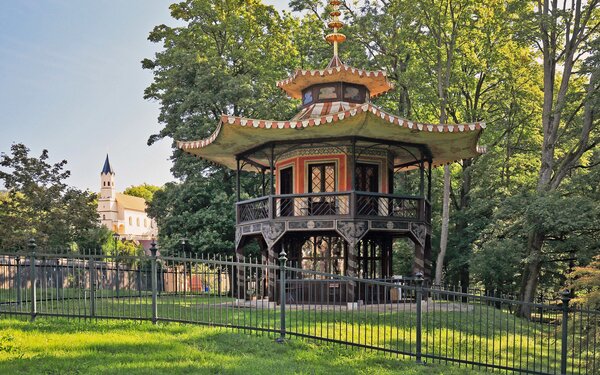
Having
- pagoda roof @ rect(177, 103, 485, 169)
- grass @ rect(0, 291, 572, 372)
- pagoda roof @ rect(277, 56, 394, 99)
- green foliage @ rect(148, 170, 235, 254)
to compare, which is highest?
pagoda roof @ rect(277, 56, 394, 99)

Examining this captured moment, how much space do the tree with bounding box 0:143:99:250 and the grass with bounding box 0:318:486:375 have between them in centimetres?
1735

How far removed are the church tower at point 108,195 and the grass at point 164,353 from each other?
9747 cm

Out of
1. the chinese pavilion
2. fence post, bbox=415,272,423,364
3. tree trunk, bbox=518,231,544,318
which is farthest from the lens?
tree trunk, bbox=518,231,544,318

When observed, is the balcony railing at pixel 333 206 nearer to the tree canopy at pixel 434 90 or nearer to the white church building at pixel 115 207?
the tree canopy at pixel 434 90

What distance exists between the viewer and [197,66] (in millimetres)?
31484

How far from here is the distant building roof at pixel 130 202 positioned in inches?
4299

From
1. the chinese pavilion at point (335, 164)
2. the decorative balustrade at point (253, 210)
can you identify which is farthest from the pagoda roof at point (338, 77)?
the decorative balustrade at point (253, 210)

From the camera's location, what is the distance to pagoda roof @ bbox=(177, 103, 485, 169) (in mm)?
16641

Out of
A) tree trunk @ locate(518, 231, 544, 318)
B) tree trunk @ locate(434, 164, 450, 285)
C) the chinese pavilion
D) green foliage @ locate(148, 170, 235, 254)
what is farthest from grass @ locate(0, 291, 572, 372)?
green foliage @ locate(148, 170, 235, 254)

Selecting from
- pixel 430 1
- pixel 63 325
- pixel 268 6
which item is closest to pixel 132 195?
pixel 268 6

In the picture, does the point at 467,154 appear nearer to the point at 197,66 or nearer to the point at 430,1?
the point at 430,1

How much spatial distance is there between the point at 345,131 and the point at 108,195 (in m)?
96.7

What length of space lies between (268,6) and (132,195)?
300 feet

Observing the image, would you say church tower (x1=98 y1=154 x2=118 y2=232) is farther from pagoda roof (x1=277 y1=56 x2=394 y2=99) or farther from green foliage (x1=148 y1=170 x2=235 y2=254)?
pagoda roof (x1=277 y1=56 x2=394 y2=99)
